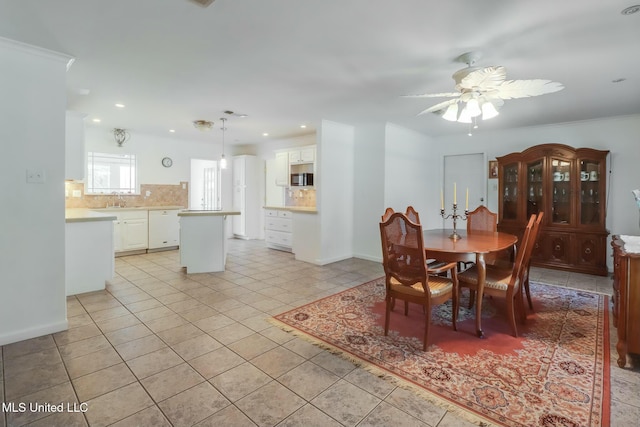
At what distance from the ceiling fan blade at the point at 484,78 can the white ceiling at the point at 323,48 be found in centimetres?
29

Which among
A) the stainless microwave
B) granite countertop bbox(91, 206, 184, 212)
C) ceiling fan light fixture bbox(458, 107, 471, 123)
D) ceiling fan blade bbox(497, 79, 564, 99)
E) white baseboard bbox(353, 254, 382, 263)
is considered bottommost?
white baseboard bbox(353, 254, 382, 263)

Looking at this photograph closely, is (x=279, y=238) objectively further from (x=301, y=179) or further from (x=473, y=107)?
(x=473, y=107)

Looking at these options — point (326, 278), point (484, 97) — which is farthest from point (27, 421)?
point (484, 97)

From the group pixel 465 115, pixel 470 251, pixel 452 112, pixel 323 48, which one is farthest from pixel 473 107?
pixel 323 48

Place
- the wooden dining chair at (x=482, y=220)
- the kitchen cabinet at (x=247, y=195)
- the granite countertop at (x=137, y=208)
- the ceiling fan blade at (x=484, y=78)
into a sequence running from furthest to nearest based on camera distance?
the kitchen cabinet at (x=247, y=195)
the granite countertop at (x=137, y=208)
the wooden dining chair at (x=482, y=220)
the ceiling fan blade at (x=484, y=78)

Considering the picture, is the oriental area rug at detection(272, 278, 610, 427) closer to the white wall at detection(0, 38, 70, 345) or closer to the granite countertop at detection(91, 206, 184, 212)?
the white wall at detection(0, 38, 70, 345)

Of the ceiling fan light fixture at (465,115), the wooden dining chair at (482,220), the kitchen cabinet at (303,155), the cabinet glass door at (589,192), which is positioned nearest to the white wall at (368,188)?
the kitchen cabinet at (303,155)

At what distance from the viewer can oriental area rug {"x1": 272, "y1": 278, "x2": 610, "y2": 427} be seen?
1.74 metres

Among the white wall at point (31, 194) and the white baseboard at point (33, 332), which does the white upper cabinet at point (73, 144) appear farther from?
the white baseboard at point (33, 332)

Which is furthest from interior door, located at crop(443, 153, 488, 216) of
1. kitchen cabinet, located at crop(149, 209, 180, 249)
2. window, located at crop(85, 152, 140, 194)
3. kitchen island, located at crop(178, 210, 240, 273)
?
window, located at crop(85, 152, 140, 194)

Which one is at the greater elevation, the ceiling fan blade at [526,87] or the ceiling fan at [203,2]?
the ceiling fan at [203,2]

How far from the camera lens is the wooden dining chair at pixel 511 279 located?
8.46ft

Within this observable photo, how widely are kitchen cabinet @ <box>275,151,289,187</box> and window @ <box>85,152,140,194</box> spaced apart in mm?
2893

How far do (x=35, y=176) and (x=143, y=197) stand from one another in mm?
4119
